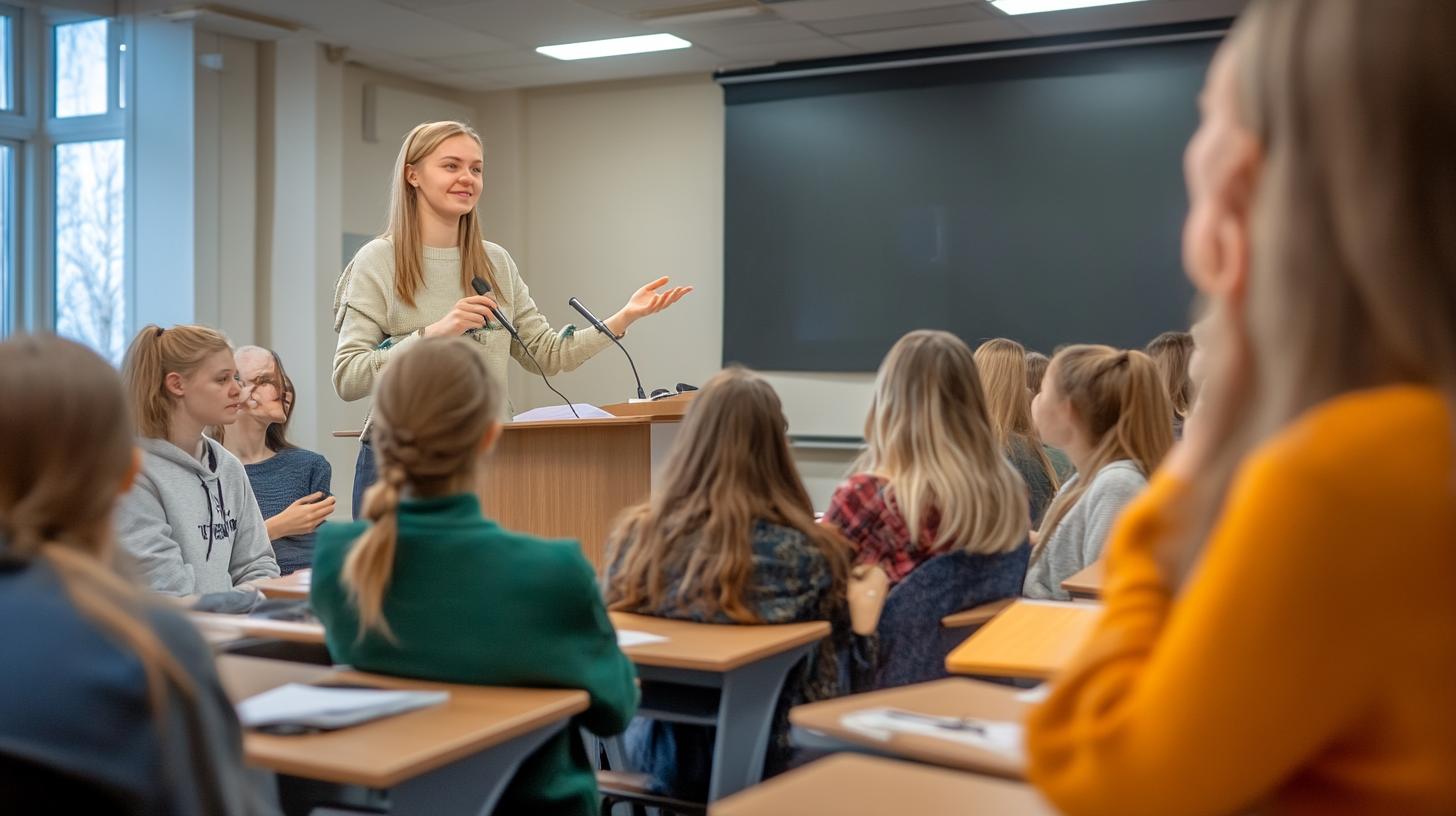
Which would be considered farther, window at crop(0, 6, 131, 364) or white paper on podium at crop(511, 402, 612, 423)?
window at crop(0, 6, 131, 364)

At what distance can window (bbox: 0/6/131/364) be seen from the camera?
23.2 ft

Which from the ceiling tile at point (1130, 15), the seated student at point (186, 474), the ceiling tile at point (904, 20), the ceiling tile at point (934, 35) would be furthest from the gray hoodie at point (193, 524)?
the ceiling tile at point (1130, 15)

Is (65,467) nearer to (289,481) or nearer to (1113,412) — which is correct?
(1113,412)

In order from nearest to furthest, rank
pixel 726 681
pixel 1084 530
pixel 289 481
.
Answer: pixel 726 681 < pixel 1084 530 < pixel 289 481

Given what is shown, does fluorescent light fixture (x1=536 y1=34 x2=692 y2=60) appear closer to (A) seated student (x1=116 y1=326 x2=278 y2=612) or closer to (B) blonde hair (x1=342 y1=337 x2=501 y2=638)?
(A) seated student (x1=116 y1=326 x2=278 y2=612)

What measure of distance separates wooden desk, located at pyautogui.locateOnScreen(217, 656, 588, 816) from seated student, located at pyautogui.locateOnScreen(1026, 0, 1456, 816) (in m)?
0.85

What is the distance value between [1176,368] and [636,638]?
311cm

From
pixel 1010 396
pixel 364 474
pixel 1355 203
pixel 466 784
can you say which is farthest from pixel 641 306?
pixel 1355 203

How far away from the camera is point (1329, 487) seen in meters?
0.79

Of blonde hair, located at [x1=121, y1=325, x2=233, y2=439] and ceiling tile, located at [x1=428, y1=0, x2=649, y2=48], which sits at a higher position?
ceiling tile, located at [x1=428, y1=0, x2=649, y2=48]

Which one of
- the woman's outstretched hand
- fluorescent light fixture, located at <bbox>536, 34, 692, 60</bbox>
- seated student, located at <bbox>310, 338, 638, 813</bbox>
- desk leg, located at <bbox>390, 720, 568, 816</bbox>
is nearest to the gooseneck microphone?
the woman's outstretched hand

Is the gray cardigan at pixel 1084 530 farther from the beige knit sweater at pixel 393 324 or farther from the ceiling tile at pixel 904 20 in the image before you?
the ceiling tile at pixel 904 20

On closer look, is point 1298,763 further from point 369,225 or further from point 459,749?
point 369,225

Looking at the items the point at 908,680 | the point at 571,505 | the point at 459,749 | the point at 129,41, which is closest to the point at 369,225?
the point at 129,41
